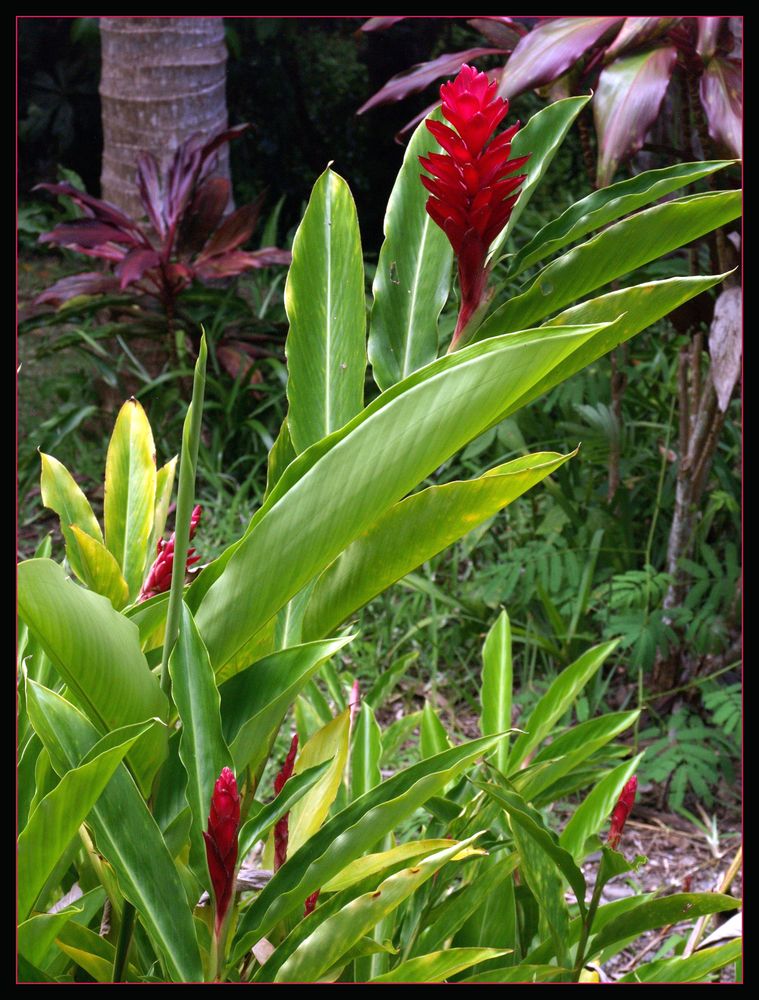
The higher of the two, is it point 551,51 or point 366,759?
point 551,51

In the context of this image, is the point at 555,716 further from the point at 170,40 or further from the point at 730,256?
the point at 170,40

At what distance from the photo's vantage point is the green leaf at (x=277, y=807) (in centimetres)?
71

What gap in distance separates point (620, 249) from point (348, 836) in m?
0.44

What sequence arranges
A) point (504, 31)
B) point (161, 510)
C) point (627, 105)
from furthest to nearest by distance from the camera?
1. point (504, 31)
2. point (627, 105)
3. point (161, 510)

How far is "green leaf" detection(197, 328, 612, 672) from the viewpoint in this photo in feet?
1.89

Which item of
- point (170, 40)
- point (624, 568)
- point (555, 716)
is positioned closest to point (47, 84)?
point (170, 40)

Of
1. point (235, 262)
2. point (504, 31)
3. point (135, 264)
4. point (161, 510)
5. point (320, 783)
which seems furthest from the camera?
point (235, 262)

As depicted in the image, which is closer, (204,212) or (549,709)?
(549,709)

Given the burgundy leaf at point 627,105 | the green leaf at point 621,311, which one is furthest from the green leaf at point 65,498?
the burgundy leaf at point 627,105

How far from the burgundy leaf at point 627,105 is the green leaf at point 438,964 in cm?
115

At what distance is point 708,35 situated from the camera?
158 cm

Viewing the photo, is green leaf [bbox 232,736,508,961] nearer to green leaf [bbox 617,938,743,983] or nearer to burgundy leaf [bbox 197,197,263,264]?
green leaf [bbox 617,938,743,983]

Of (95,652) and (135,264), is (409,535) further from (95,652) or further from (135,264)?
(135,264)

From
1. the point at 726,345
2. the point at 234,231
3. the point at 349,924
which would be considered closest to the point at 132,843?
the point at 349,924
